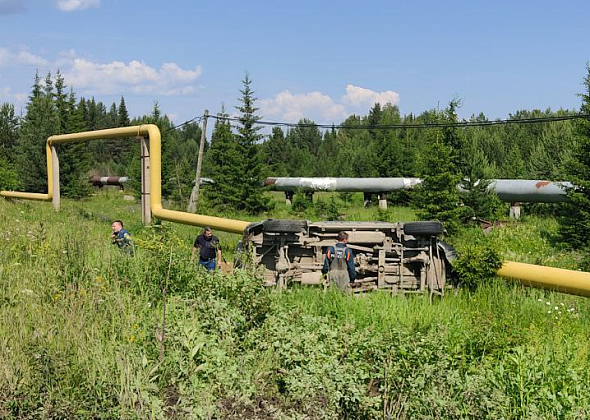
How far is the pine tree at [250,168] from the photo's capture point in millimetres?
28062

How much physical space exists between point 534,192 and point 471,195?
2.65 metres

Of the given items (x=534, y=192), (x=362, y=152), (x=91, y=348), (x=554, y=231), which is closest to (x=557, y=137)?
(x=534, y=192)

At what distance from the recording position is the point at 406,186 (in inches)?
1117

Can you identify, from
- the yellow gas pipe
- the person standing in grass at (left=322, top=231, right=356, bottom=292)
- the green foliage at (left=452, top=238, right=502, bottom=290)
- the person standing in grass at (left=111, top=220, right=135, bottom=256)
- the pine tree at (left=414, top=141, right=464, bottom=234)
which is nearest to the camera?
the yellow gas pipe

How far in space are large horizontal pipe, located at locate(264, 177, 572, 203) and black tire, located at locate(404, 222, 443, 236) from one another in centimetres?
1151

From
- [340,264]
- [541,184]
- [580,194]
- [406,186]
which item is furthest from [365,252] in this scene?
[406,186]

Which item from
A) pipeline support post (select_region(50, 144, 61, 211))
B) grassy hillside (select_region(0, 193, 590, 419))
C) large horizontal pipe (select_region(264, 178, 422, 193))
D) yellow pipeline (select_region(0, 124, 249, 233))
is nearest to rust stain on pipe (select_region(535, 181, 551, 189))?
large horizontal pipe (select_region(264, 178, 422, 193))

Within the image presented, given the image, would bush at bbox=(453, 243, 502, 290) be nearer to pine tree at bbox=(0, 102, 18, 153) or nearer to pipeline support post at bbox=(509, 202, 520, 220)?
pipeline support post at bbox=(509, 202, 520, 220)

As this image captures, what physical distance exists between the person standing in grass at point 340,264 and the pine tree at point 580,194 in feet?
31.3

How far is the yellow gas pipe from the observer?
7.50 m

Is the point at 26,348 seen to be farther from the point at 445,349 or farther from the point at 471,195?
the point at 471,195

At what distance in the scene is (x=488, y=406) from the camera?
4207 millimetres

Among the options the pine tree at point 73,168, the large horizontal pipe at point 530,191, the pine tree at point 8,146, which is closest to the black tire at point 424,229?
the large horizontal pipe at point 530,191

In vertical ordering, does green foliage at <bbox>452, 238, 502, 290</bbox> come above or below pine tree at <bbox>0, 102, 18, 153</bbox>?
below
